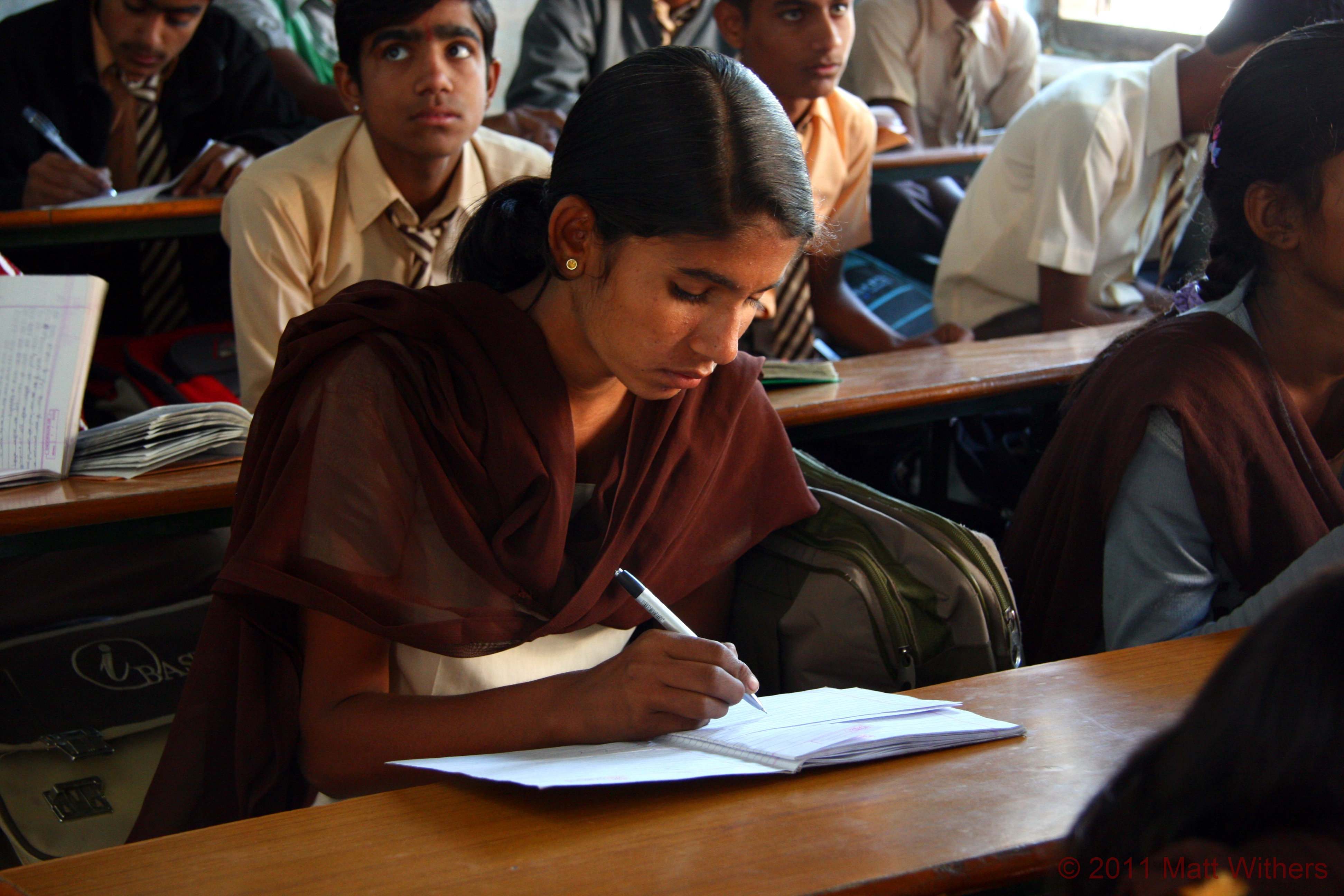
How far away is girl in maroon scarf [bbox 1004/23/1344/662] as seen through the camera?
1386 millimetres

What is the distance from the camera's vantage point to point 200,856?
31.5 inches

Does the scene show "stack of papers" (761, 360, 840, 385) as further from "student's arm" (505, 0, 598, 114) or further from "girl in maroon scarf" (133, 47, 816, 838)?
"student's arm" (505, 0, 598, 114)

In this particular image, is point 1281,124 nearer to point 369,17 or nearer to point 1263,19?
point 1263,19

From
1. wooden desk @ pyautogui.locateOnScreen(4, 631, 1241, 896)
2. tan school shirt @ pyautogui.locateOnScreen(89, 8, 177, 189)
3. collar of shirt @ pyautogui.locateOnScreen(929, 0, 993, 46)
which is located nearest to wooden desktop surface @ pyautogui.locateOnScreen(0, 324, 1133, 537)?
wooden desk @ pyautogui.locateOnScreen(4, 631, 1241, 896)

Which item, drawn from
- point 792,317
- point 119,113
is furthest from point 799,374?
point 119,113

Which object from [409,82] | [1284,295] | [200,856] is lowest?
[200,856]

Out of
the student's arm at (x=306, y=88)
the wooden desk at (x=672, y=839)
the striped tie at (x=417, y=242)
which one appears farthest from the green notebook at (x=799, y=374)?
the student's arm at (x=306, y=88)

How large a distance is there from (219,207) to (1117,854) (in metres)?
2.38

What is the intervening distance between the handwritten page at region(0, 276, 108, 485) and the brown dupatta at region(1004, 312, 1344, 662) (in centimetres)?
134

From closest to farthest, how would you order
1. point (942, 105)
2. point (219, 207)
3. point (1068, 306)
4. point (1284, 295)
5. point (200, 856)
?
point (200, 856), point (1284, 295), point (219, 207), point (1068, 306), point (942, 105)

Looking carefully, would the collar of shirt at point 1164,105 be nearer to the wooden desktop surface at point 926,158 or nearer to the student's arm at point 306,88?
the wooden desktop surface at point 926,158

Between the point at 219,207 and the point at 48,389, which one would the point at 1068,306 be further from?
the point at 48,389

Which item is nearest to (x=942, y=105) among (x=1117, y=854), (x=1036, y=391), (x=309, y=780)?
(x=1036, y=391)

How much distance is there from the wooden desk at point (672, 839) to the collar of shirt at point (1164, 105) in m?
2.20
